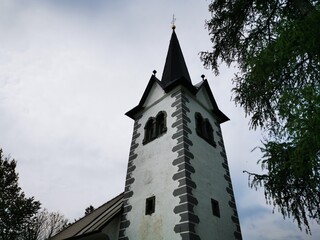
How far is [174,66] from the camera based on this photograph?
16.4 m

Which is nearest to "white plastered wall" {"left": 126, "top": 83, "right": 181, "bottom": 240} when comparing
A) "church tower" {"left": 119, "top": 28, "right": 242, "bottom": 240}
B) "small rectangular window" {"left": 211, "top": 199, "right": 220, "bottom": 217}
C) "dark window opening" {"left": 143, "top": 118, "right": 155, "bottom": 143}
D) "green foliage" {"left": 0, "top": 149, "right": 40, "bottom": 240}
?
"church tower" {"left": 119, "top": 28, "right": 242, "bottom": 240}

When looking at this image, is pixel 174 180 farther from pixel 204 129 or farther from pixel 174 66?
pixel 174 66

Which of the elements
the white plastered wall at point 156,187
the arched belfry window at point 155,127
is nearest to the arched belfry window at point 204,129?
the white plastered wall at point 156,187

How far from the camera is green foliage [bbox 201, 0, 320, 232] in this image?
448 centimetres

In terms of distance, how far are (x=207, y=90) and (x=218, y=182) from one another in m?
6.12

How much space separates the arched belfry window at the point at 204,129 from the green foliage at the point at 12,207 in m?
14.6

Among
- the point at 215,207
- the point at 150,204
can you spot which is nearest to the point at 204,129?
the point at 215,207

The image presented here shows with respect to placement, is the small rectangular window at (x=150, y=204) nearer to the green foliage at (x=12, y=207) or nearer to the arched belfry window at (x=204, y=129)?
the arched belfry window at (x=204, y=129)

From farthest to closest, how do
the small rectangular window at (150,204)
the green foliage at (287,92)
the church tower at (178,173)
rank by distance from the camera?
the small rectangular window at (150,204), the church tower at (178,173), the green foliage at (287,92)

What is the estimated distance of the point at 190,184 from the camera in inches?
355

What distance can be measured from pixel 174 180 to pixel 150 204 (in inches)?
57.3

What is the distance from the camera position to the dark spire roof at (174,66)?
1536 cm

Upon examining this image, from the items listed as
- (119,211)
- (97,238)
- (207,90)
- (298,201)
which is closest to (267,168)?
(298,201)

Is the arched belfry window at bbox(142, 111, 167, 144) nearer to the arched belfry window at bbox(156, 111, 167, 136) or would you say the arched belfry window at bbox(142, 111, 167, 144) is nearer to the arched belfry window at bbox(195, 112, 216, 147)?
the arched belfry window at bbox(156, 111, 167, 136)
